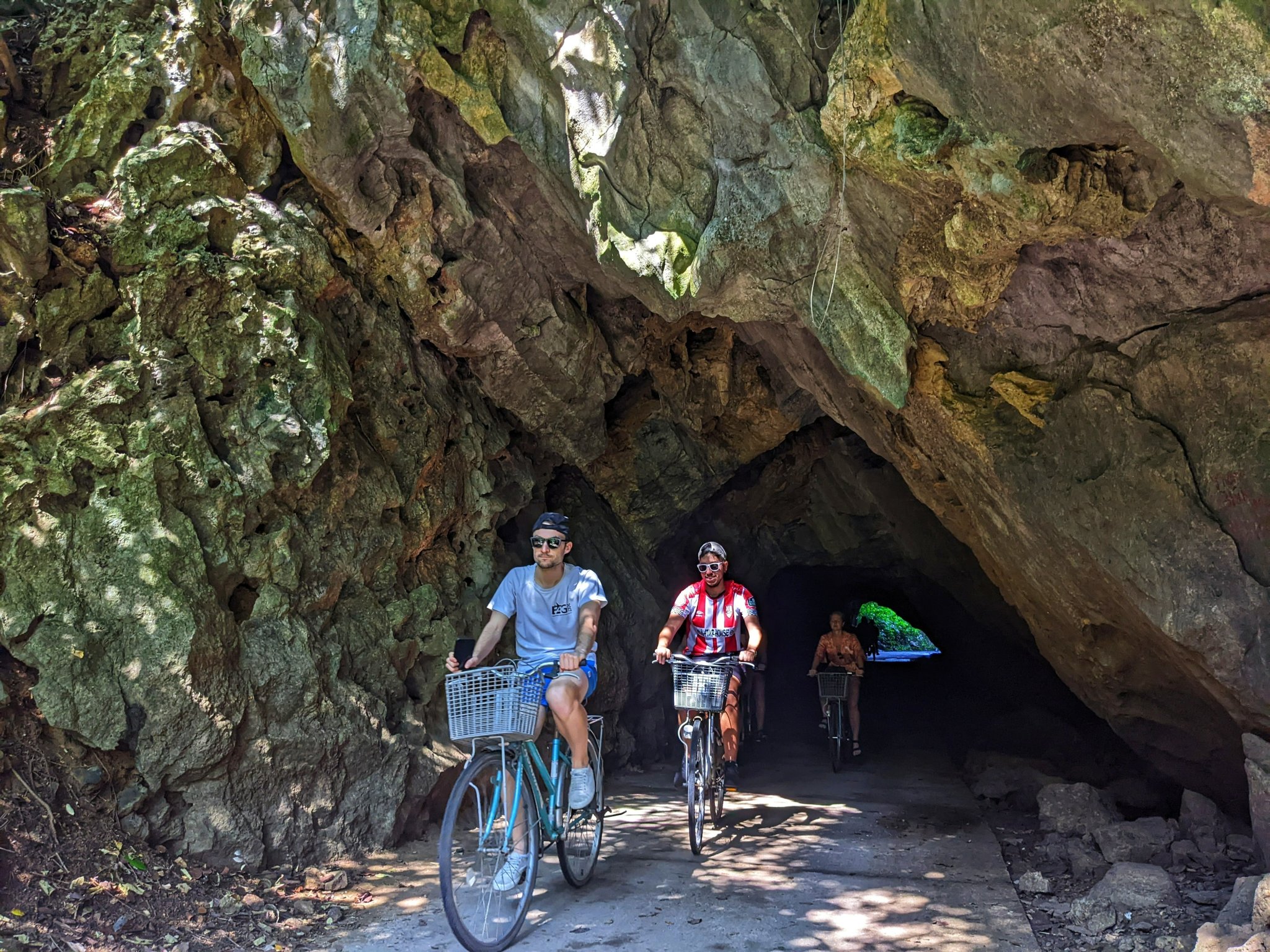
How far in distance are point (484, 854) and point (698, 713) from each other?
2.06 meters

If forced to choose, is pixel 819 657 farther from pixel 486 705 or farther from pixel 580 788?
pixel 486 705

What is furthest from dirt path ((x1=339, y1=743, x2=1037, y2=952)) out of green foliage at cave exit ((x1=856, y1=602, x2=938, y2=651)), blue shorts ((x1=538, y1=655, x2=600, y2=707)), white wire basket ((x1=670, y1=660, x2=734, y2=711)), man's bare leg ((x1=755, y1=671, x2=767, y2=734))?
green foliage at cave exit ((x1=856, y1=602, x2=938, y2=651))

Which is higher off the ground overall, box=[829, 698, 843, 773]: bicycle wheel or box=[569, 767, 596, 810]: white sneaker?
box=[569, 767, 596, 810]: white sneaker

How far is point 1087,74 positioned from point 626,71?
7.96 feet

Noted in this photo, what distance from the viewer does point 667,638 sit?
5.60 meters

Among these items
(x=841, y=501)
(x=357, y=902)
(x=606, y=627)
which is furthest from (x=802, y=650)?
(x=357, y=902)

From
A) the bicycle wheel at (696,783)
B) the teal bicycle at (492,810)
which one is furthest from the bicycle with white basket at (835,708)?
the teal bicycle at (492,810)

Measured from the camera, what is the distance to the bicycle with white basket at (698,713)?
16.6ft

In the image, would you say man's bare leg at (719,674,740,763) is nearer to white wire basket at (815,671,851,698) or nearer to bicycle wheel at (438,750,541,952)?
bicycle wheel at (438,750,541,952)

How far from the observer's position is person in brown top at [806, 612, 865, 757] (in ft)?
28.6

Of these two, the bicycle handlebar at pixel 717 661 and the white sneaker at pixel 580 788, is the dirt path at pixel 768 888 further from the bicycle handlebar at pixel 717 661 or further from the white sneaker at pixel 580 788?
the bicycle handlebar at pixel 717 661

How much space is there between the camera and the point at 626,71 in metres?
4.76

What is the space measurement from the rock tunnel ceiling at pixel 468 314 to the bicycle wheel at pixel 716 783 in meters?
1.73

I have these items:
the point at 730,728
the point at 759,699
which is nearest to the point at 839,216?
the point at 730,728
